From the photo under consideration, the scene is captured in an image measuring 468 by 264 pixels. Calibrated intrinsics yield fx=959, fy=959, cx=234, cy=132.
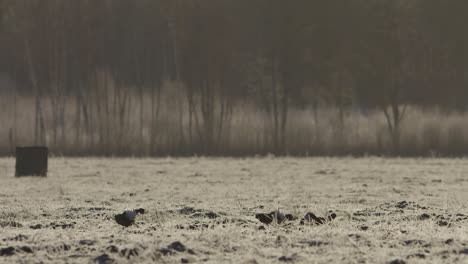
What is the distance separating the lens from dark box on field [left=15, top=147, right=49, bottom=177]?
16.4 m

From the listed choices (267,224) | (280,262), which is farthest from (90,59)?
(280,262)

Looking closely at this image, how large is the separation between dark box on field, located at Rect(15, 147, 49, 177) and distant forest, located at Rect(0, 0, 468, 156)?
900cm

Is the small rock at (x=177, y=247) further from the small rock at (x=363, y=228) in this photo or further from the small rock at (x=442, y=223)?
the small rock at (x=442, y=223)

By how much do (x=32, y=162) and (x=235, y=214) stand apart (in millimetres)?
8125

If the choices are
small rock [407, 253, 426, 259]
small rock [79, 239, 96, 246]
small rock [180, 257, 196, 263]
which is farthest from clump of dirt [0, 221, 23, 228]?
small rock [407, 253, 426, 259]

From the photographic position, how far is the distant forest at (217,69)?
2612 centimetres

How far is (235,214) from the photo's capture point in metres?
9.18

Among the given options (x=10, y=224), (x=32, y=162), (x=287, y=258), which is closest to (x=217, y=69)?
(x=32, y=162)

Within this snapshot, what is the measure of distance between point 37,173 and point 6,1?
→ 11.9 m

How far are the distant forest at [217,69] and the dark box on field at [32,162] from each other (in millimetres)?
9004

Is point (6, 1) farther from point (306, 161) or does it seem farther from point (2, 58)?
point (306, 161)

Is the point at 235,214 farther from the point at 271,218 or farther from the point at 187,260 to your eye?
the point at 187,260

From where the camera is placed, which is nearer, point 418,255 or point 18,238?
point 418,255

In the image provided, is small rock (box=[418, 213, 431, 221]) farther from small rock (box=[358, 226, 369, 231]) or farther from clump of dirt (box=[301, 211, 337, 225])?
small rock (box=[358, 226, 369, 231])
